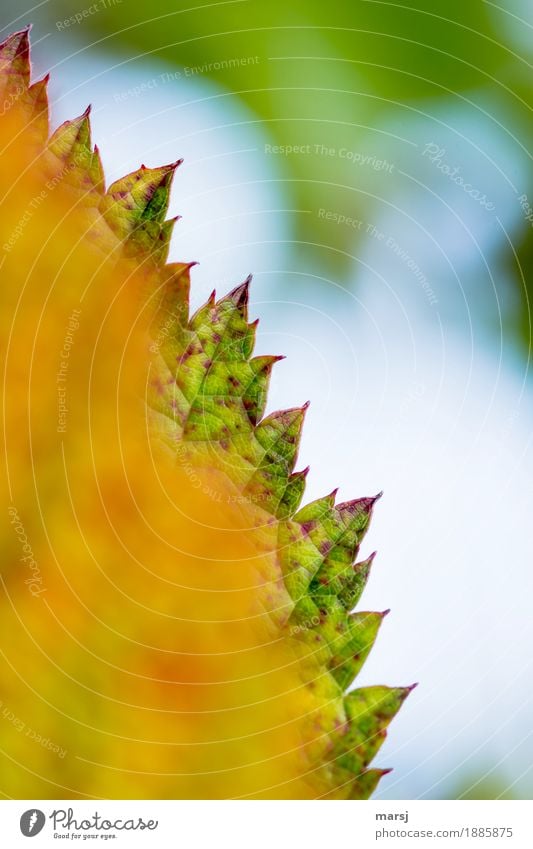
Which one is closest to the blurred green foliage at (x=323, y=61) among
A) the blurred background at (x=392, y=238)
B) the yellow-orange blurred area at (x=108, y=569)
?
the blurred background at (x=392, y=238)

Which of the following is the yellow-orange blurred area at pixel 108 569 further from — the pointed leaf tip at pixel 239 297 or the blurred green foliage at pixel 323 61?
the blurred green foliage at pixel 323 61

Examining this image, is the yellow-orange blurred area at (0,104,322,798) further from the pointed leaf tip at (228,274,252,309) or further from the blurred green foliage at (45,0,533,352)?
the blurred green foliage at (45,0,533,352)

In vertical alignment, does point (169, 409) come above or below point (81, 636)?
above

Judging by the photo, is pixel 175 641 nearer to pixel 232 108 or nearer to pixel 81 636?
pixel 81 636

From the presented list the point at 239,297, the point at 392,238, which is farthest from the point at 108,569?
the point at 392,238

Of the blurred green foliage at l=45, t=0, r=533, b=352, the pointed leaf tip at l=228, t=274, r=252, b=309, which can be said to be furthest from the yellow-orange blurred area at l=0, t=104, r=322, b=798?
the blurred green foliage at l=45, t=0, r=533, b=352

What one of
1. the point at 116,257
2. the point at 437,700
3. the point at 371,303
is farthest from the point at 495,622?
the point at 116,257
